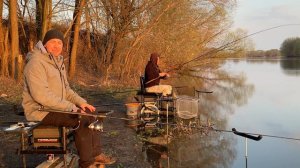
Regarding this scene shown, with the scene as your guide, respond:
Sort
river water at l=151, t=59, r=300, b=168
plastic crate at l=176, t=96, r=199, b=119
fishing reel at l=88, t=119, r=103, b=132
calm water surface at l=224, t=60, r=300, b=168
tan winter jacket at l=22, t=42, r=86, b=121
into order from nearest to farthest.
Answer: tan winter jacket at l=22, t=42, r=86, b=121
fishing reel at l=88, t=119, r=103, b=132
river water at l=151, t=59, r=300, b=168
calm water surface at l=224, t=60, r=300, b=168
plastic crate at l=176, t=96, r=199, b=119

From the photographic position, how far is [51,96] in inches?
137

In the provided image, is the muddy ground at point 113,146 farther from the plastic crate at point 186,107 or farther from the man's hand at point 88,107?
the plastic crate at point 186,107

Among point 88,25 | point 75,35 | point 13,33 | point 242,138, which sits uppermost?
point 88,25

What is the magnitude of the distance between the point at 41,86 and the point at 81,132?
564 mm

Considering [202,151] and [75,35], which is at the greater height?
[75,35]

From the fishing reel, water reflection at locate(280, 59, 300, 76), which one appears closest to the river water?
the fishing reel

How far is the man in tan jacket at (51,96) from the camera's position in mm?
3444

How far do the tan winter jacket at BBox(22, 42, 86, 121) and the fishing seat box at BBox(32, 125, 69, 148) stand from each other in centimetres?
11

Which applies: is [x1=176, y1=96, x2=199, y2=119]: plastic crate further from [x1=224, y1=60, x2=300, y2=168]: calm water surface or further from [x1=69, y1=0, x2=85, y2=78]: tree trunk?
[x1=69, y1=0, x2=85, y2=78]: tree trunk

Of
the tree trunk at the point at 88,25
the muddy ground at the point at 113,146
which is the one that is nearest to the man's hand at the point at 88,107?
the muddy ground at the point at 113,146

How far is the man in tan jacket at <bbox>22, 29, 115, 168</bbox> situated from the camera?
3.44m

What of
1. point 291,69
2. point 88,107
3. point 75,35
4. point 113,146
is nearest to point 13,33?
point 75,35

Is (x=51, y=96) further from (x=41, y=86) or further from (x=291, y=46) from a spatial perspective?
(x=291, y=46)

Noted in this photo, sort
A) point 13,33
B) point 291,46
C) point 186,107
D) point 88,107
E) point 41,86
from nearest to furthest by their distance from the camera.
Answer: point 41,86 → point 88,107 → point 186,107 → point 13,33 → point 291,46
